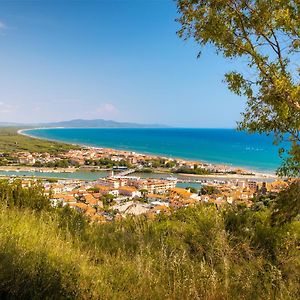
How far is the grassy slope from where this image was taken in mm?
3496

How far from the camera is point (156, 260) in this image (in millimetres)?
4363

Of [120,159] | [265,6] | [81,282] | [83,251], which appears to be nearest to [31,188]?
[83,251]

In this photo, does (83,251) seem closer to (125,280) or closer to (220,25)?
(125,280)

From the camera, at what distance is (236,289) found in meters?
3.69

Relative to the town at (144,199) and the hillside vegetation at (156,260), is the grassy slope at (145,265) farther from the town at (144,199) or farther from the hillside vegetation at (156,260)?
the town at (144,199)

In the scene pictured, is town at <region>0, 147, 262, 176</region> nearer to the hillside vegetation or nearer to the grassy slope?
the hillside vegetation

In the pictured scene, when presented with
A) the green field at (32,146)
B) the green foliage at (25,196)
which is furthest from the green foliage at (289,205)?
the green field at (32,146)

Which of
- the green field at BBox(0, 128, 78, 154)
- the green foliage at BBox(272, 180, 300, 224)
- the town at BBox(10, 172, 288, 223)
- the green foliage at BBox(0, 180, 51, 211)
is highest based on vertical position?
the green foliage at BBox(272, 180, 300, 224)

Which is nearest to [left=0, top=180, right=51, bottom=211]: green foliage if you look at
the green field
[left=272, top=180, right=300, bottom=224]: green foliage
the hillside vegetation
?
the hillside vegetation

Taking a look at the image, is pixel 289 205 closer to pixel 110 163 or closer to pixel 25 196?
pixel 25 196

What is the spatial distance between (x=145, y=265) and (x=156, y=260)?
294mm

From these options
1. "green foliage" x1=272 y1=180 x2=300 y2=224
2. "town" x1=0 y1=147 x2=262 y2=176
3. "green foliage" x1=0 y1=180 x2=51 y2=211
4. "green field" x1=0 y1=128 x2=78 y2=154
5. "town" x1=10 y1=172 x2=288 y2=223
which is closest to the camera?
"green foliage" x1=272 y1=180 x2=300 y2=224

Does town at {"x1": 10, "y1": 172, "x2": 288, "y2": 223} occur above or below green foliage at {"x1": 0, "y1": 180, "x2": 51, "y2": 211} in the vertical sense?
below

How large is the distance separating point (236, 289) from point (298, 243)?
2300mm
